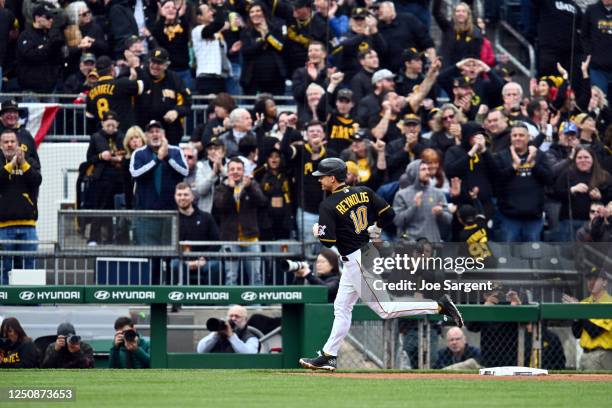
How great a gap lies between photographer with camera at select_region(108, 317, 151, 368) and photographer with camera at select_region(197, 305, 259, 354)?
2.19 ft

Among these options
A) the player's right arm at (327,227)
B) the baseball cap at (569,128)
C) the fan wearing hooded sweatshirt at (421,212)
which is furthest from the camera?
the baseball cap at (569,128)

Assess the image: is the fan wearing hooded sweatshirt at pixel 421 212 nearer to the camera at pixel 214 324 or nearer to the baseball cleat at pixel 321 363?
the camera at pixel 214 324

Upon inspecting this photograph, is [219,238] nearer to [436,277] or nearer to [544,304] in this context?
[436,277]

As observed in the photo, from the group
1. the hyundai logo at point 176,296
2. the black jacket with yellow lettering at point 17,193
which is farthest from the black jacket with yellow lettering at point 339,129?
the hyundai logo at point 176,296

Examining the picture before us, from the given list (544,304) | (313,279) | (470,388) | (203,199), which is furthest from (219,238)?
(470,388)

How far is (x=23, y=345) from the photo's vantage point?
13.8 meters

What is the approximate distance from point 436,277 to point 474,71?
451 cm

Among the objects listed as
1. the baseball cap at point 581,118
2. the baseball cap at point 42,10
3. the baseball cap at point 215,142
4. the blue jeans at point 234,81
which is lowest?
the baseball cap at point 215,142

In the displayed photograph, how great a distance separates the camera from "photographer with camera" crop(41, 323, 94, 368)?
13.6 m

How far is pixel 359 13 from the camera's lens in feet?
61.6

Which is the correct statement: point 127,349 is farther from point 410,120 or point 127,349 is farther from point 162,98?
point 410,120

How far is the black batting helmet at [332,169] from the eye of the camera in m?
12.4

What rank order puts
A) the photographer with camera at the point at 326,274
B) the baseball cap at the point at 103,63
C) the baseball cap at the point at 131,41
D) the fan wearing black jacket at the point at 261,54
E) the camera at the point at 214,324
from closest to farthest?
the camera at the point at 214,324, the photographer with camera at the point at 326,274, the baseball cap at the point at 103,63, the baseball cap at the point at 131,41, the fan wearing black jacket at the point at 261,54

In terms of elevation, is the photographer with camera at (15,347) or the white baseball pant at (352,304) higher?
the white baseball pant at (352,304)
